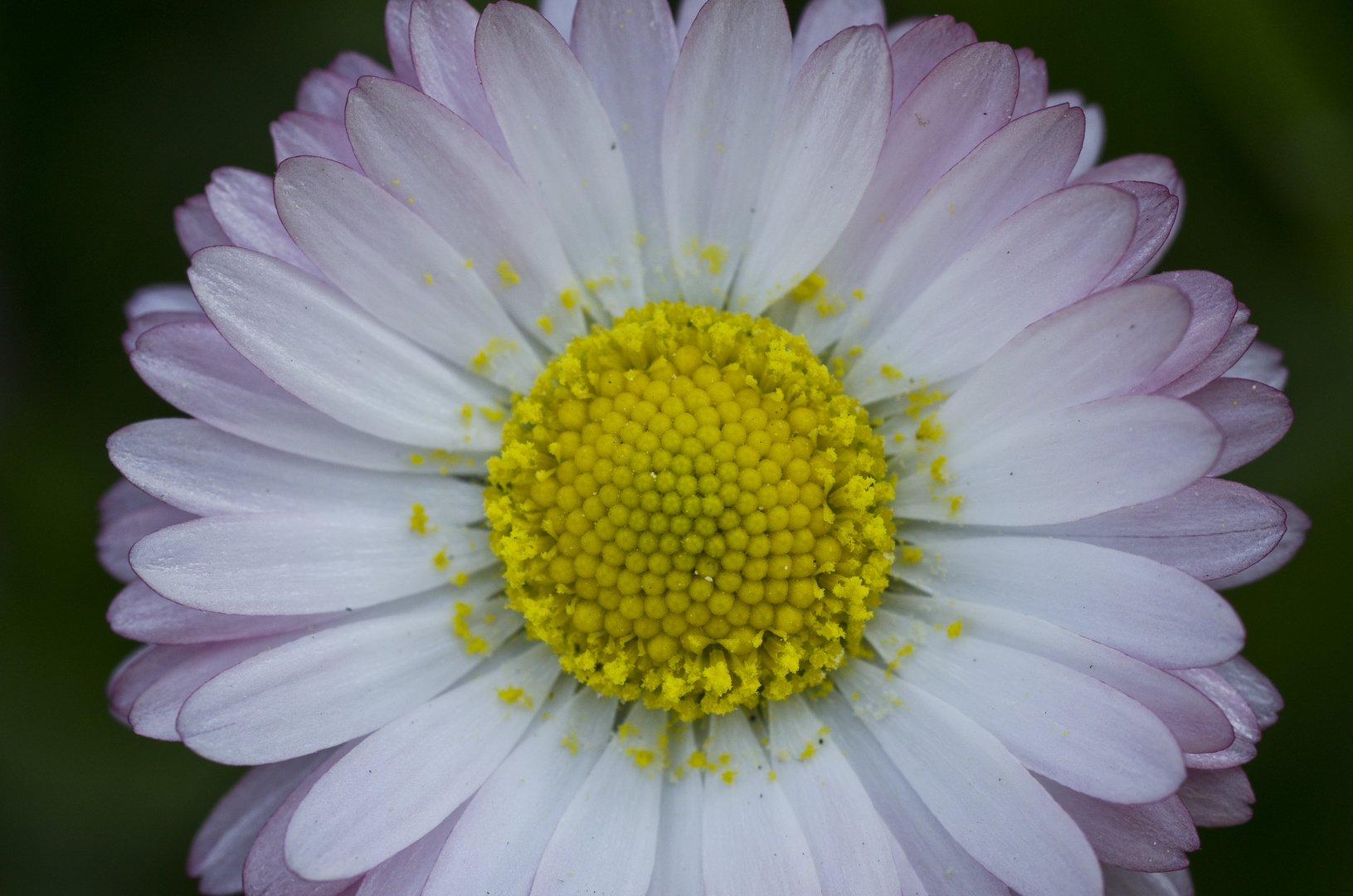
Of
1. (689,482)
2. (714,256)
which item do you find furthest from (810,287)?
(689,482)

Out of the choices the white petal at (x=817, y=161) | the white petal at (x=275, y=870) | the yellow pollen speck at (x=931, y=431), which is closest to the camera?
the white petal at (x=817, y=161)

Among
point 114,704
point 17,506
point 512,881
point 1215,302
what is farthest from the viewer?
point 17,506

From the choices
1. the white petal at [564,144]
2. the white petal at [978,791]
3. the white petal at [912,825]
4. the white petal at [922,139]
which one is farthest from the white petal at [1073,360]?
the white petal at [564,144]

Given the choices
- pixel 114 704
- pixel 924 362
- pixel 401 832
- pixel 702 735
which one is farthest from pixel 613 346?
pixel 114 704

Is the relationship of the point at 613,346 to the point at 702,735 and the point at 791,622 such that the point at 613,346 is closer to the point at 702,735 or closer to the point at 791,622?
the point at 791,622

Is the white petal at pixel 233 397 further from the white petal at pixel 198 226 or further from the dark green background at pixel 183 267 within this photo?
the dark green background at pixel 183 267

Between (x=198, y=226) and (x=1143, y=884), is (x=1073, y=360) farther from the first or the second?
(x=198, y=226)

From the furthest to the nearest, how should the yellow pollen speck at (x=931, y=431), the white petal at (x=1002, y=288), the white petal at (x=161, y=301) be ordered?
the white petal at (x=161, y=301) < the yellow pollen speck at (x=931, y=431) < the white petal at (x=1002, y=288)

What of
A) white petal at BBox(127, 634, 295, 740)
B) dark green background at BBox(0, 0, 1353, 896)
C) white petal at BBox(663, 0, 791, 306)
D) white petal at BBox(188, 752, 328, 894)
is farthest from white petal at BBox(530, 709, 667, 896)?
dark green background at BBox(0, 0, 1353, 896)

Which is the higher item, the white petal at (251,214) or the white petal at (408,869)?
the white petal at (251,214)
